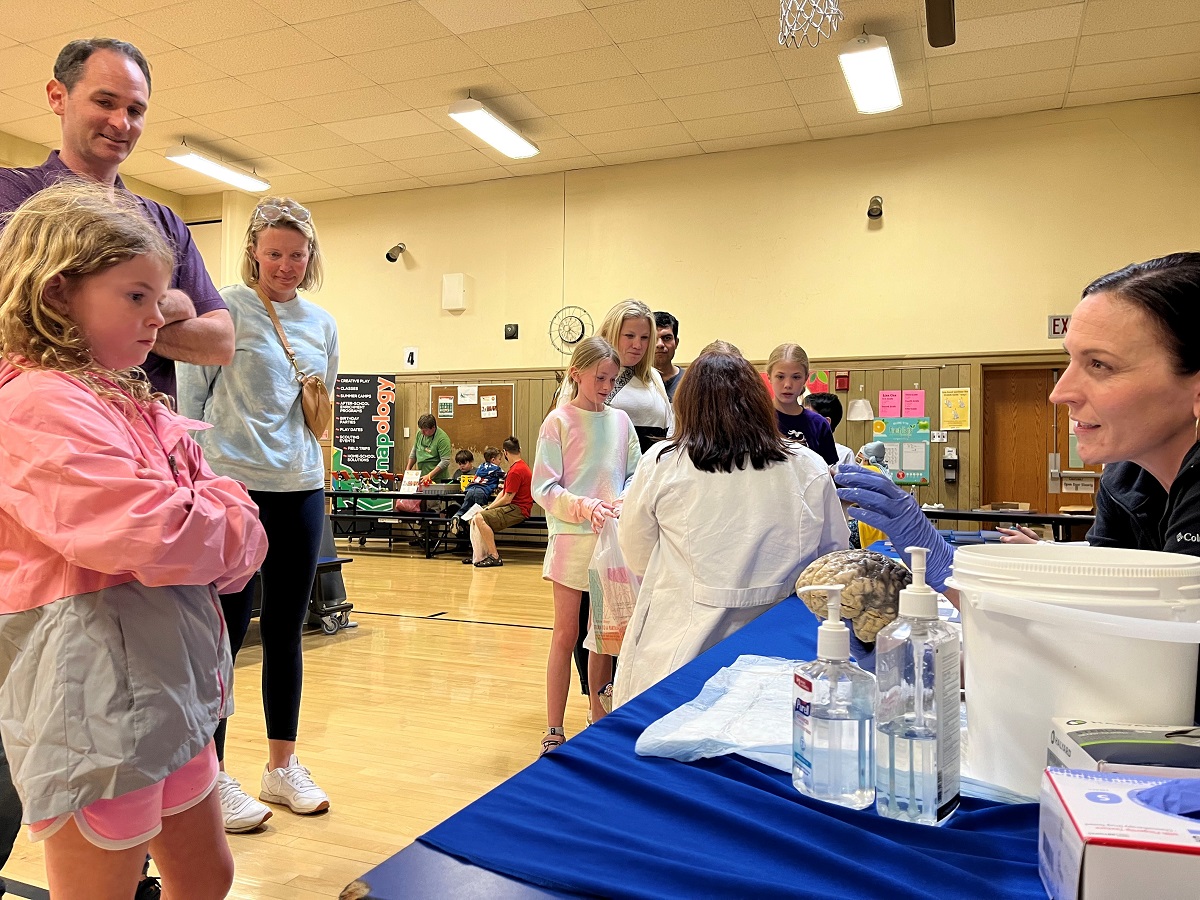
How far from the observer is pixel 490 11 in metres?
6.09

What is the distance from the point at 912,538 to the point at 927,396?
7.22 metres

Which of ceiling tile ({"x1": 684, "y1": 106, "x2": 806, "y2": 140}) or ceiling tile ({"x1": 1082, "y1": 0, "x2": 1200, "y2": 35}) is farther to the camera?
ceiling tile ({"x1": 684, "y1": 106, "x2": 806, "y2": 140})

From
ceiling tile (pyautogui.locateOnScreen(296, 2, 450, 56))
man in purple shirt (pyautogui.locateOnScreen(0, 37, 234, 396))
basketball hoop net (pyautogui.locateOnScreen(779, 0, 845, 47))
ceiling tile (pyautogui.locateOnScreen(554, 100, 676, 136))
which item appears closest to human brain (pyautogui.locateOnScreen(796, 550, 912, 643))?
man in purple shirt (pyautogui.locateOnScreen(0, 37, 234, 396))

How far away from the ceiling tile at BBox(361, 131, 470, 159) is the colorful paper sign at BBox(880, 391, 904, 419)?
5.05m

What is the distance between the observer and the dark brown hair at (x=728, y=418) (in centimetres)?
211

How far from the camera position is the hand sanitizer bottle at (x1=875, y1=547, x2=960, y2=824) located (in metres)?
0.78

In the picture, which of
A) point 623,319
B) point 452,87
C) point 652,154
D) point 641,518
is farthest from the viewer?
point 652,154

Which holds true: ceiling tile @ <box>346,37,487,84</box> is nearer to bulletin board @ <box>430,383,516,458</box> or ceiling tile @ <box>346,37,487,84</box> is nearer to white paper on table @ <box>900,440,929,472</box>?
bulletin board @ <box>430,383,516,458</box>

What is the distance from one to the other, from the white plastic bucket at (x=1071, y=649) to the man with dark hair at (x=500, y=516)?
302 inches

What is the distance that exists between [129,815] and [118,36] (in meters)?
7.32

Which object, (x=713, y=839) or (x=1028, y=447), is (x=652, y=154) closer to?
(x=1028, y=447)

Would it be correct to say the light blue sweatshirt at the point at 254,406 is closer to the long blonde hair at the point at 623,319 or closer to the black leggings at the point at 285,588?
the black leggings at the point at 285,588

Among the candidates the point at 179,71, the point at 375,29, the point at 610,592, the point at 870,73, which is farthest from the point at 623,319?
the point at 179,71

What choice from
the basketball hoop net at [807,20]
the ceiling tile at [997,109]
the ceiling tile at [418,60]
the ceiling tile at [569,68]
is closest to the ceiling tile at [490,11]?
the ceiling tile at [418,60]
